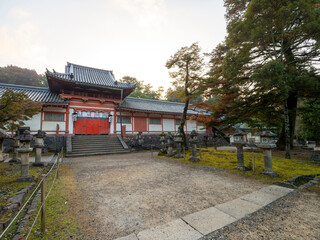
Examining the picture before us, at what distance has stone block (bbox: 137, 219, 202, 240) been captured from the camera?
6.84 feet

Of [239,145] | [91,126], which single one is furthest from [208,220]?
[91,126]

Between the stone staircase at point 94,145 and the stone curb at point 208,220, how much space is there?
10.1m

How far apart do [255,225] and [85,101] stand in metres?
15.4

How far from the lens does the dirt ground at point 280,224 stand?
6.93ft

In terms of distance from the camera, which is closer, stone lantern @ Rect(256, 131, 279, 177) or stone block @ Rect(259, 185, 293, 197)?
stone block @ Rect(259, 185, 293, 197)

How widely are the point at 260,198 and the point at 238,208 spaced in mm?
887

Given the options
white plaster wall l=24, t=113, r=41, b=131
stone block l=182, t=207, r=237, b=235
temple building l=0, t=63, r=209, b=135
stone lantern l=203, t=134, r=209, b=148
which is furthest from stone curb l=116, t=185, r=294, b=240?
stone lantern l=203, t=134, r=209, b=148

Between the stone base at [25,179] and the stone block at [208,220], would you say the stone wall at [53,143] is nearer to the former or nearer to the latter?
the stone base at [25,179]

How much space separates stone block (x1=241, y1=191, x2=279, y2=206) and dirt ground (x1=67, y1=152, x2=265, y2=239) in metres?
0.22

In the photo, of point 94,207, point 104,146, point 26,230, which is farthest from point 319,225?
point 104,146

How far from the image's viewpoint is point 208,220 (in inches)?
98.6

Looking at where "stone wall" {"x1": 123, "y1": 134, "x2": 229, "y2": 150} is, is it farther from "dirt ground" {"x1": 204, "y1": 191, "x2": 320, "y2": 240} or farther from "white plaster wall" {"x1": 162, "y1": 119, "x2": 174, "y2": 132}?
"dirt ground" {"x1": 204, "y1": 191, "x2": 320, "y2": 240}

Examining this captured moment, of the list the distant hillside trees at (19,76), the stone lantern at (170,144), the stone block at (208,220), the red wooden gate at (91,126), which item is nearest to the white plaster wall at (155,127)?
the red wooden gate at (91,126)

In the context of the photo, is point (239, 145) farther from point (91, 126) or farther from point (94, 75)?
point (94, 75)
